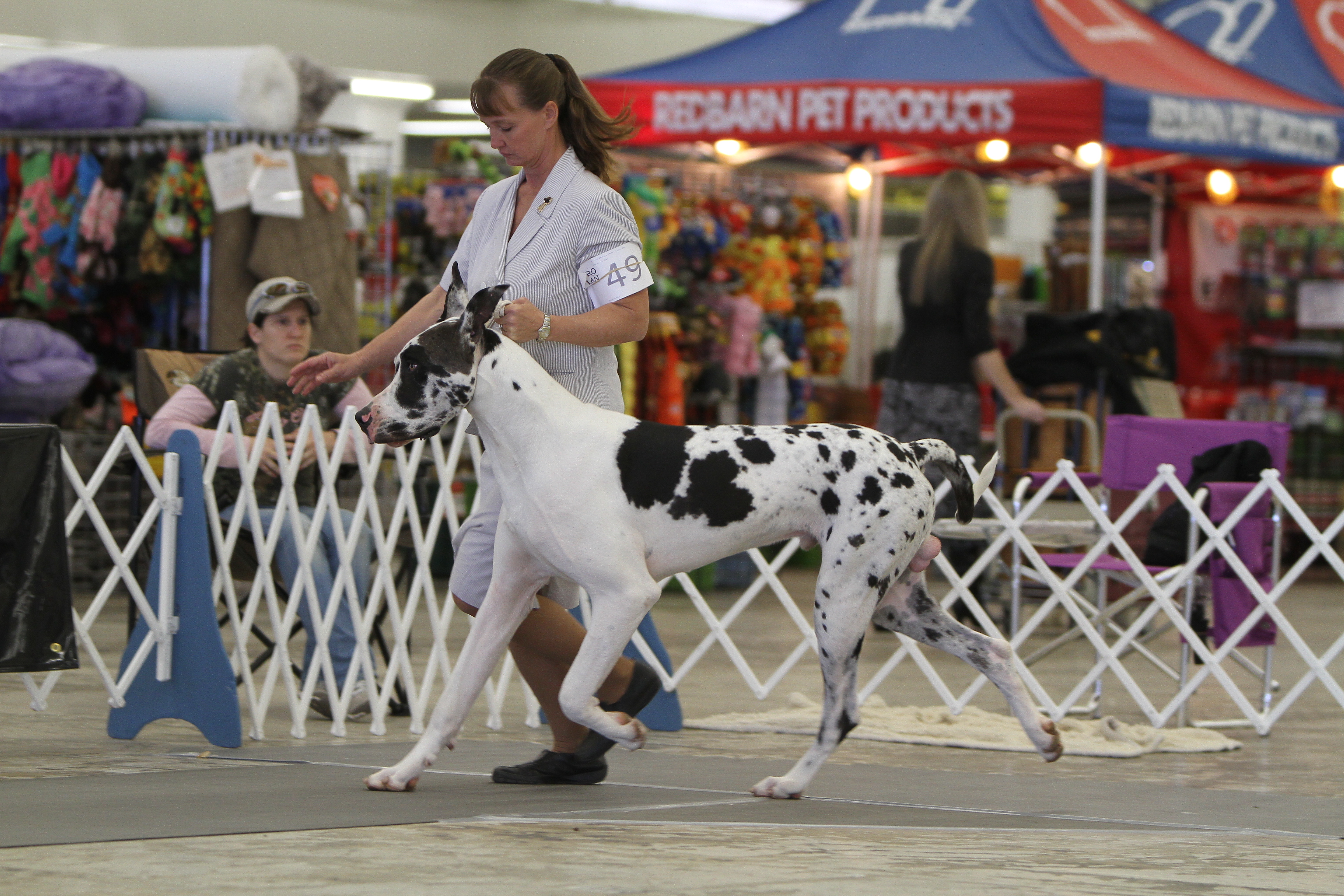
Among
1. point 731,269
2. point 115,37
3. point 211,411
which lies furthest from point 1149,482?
point 115,37

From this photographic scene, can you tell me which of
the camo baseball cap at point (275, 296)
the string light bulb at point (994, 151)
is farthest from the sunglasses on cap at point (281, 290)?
the string light bulb at point (994, 151)

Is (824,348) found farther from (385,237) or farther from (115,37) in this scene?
(115,37)

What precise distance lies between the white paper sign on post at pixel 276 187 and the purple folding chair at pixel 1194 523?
12.7 feet

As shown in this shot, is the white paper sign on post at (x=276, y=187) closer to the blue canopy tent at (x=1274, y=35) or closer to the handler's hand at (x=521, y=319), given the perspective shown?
the handler's hand at (x=521, y=319)

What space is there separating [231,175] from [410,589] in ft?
10.9

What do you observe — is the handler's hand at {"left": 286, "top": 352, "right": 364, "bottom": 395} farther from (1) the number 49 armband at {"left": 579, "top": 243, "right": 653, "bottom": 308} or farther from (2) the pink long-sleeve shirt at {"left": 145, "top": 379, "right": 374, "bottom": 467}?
(2) the pink long-sleeve shirt at {"left": 145, "top": 379, "right": 374, "bottom": 467}

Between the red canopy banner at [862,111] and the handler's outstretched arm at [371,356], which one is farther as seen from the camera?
→ the red canopy banner at [862,111]

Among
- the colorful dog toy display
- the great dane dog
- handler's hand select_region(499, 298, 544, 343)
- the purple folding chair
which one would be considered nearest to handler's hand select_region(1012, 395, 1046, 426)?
the purple folding chair

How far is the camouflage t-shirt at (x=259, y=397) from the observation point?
5.57m

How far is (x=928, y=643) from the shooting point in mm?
4160

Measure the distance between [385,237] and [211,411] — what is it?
366cm

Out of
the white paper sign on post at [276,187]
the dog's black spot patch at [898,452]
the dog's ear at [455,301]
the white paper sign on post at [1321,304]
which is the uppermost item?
the white paper sign on post at [276,187]

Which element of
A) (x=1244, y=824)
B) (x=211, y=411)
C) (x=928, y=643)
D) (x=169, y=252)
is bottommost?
(x=1244, y=824)

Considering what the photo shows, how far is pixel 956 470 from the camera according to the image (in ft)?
13.6
